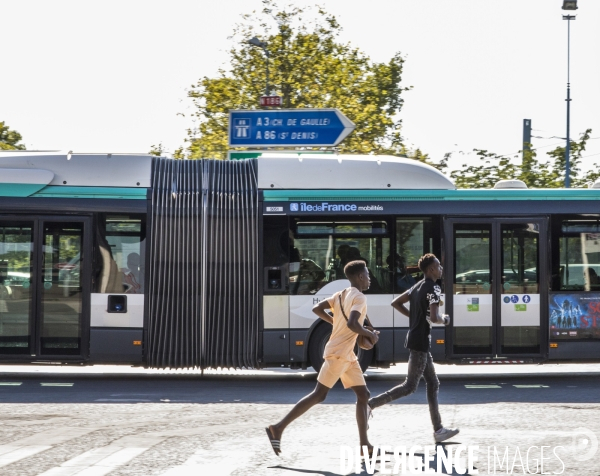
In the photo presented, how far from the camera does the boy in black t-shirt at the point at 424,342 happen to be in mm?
9023

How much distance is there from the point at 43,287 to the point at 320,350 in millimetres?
4061

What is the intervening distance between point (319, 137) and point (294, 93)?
50.1 feet

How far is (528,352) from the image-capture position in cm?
1429

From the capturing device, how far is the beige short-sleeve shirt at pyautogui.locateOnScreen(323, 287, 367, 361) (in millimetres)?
8086

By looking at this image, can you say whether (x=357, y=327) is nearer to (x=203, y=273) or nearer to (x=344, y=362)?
(x=344, y=362)

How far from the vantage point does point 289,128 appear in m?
19.6

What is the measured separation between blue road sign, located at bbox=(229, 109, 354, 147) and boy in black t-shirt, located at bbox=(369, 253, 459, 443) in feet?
32.9

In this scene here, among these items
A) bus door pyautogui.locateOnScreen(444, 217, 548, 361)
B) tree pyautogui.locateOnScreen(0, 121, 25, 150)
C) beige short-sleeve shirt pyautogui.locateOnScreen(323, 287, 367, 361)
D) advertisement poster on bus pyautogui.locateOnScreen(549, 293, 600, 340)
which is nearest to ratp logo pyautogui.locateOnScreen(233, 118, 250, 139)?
bus door pyautogui.locateOnScreen(444, 217, 548, 361)

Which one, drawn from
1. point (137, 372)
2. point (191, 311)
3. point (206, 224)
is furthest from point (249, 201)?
point (137, 372)

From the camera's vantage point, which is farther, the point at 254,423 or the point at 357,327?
the point at 254,423

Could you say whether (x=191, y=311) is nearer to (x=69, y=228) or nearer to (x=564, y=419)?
(x=69, y=228)

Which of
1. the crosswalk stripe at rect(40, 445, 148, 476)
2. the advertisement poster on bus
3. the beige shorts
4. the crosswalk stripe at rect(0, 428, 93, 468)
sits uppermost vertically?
the advertisement poster on bus

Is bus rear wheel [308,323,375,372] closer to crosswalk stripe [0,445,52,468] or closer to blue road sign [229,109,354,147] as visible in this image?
crosswalk stripe [0,445,52,468]

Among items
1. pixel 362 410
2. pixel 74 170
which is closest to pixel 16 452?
pixel 362 410
